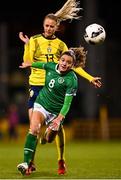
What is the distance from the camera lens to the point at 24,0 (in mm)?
35531

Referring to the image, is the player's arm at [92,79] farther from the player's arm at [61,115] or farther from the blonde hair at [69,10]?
the blonde hair at [69,10]

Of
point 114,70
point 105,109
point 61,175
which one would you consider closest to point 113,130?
point 105,109

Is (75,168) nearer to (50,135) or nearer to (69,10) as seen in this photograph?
(50,135)

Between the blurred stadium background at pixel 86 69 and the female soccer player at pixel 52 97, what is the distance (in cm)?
1574

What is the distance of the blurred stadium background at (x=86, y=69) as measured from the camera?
28547mm

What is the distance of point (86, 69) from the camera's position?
3231 centimetres

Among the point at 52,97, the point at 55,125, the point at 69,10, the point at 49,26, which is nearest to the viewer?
the point at 55,125

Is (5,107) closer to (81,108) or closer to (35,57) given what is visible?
(81,108)

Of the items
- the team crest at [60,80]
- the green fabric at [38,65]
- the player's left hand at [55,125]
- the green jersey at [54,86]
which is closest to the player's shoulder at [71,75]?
the green jersey at [54,86]

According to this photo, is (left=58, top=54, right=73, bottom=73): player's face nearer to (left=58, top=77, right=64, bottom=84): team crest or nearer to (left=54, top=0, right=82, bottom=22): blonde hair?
(left=58, top=77, right=64, bottom=84): team crest

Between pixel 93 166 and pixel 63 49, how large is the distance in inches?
87.8

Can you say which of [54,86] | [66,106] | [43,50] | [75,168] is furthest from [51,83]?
[75,168]

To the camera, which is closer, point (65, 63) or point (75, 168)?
point (65, 63)

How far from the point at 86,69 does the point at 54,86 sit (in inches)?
814
